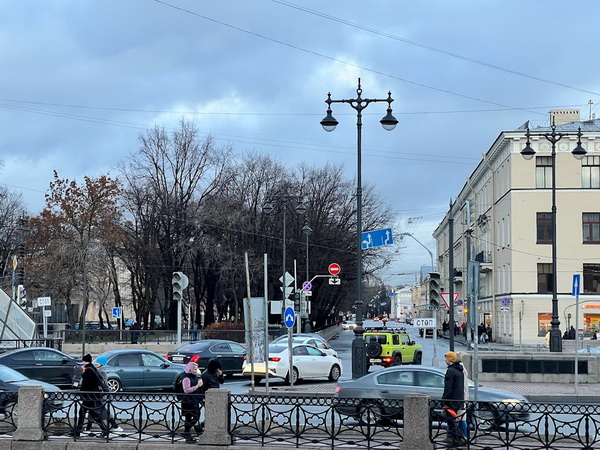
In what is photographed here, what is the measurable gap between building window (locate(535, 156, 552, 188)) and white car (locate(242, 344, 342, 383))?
122ft

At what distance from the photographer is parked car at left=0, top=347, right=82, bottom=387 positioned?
25.9 meters

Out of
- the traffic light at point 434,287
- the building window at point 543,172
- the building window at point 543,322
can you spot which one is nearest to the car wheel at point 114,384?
the traffic light at point 434,287

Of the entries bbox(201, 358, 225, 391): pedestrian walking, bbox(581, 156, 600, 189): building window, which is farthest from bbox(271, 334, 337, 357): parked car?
bbox(581, 156, 600, 189): building window

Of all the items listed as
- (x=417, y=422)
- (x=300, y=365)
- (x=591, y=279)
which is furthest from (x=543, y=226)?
(x=417, y=422)

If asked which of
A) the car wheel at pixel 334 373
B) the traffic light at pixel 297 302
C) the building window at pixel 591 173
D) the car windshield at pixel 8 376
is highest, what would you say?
the building window at pixel 591 173

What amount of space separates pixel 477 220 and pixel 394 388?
220 ft

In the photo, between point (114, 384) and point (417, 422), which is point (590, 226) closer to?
point (114, 384)

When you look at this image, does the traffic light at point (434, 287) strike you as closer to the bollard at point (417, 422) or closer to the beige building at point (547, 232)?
the bollard at point (417, 422)

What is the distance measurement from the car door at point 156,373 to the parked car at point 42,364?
87.5 inches

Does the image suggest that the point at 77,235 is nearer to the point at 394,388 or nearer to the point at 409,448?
the point at 394,388

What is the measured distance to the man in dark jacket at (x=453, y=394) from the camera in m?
13.1

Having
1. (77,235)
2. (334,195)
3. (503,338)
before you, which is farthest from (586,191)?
(77,235)

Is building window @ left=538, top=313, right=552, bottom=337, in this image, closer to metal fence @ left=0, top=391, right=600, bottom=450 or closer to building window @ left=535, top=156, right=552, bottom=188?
building window @ left=535, top=156, right=552, bottom=188

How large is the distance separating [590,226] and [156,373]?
46.0 metres
